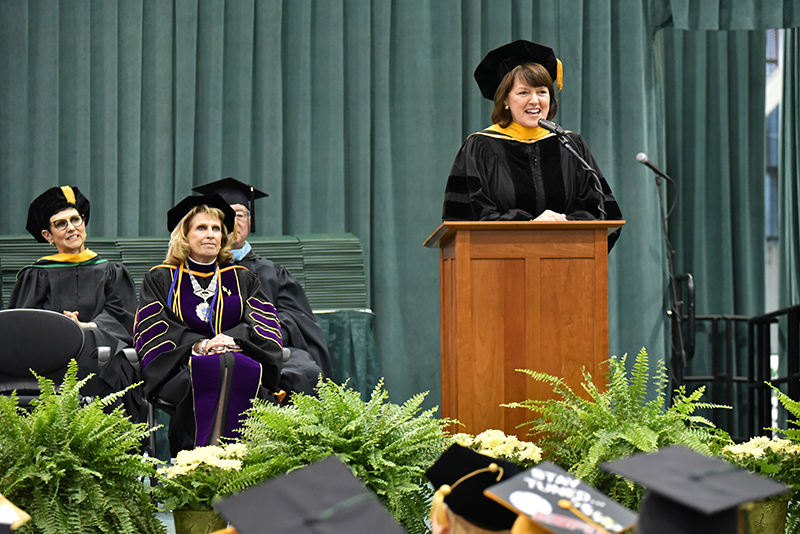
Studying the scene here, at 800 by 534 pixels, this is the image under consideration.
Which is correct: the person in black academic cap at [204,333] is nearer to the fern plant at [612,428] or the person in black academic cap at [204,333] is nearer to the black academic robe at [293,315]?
the black academic robe at [293,315]

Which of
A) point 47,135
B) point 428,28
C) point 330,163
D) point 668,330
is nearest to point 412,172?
point 330,163

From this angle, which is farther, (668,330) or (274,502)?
(668,330)

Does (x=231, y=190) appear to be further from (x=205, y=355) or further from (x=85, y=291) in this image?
(x=205, y=355)

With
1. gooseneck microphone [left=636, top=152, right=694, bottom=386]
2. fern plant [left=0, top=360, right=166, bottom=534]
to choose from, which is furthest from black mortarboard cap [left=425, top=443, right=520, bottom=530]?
gooseneck microphone [left=636, top=152, right=694, bottom=386]

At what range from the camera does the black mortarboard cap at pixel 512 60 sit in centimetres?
364

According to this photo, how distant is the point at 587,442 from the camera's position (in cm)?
266

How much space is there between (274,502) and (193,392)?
2.76 metres

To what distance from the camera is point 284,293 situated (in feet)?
16.8

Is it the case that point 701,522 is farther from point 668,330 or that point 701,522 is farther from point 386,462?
point 668,330

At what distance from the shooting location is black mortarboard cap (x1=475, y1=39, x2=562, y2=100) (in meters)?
3.64

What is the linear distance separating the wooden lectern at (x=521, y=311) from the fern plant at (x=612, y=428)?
0.47 feet

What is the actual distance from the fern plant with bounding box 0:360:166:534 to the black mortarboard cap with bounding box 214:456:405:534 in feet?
3.54

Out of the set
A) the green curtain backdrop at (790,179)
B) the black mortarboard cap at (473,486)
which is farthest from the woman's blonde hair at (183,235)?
the green curtain backdrop at (790,179)

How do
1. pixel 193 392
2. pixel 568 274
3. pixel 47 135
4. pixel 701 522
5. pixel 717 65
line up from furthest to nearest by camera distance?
pixel 717 65 < pixel 47 135 < pixel 193 392 < pixel 568 274 < pixel 701 522
